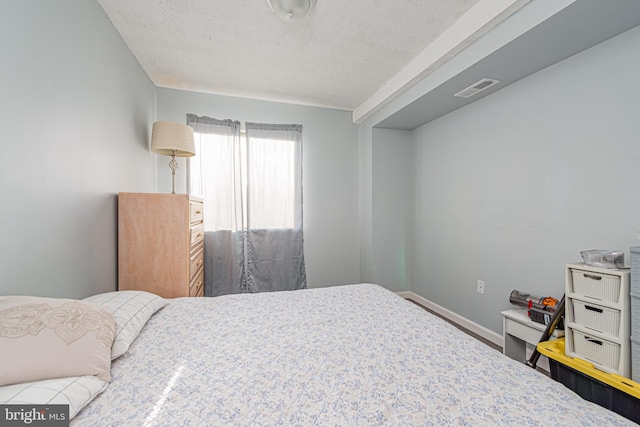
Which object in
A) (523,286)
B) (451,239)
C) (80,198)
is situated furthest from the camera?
(451,239)

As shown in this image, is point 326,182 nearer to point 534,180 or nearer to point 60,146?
point 534,180

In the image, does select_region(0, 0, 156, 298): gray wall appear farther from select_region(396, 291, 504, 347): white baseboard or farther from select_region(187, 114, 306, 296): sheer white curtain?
select_region(396, 291, 504, 347): white baseboard

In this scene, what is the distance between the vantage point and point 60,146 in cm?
135

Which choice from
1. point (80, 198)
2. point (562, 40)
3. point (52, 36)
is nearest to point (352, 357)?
point (80, 198)

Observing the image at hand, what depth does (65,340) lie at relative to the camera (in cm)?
83

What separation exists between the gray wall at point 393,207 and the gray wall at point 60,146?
263cm

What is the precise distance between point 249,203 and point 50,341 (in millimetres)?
2393

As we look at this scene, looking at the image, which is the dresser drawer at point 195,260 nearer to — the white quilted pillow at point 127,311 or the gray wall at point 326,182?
the white quilted pillow at point 127,311

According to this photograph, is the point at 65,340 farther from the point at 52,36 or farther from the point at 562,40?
the point at 562,40

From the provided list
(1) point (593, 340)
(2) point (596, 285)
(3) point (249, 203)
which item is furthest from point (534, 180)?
(3) point (249, 203)

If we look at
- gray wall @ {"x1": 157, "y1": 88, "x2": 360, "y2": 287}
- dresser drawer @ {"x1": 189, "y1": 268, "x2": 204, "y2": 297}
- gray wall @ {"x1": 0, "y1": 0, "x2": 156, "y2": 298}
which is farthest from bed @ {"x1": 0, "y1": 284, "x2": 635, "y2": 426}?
gray wall @ {"x1": 157, "y1": 88, "x2": 360, "y2": 287}

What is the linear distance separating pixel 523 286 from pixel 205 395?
2.40 m

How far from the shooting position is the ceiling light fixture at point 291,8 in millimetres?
1688

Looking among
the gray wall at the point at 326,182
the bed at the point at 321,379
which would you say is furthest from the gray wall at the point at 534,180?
the bed at the point at 321,379
